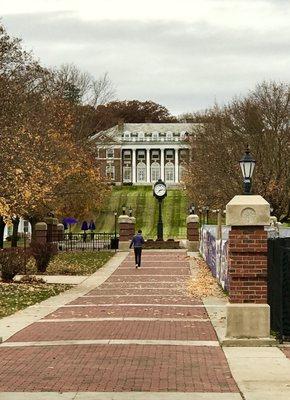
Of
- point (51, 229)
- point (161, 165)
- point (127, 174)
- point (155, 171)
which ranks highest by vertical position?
point (161, 165)

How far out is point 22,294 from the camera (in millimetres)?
24844

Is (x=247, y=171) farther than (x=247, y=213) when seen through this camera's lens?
Yes

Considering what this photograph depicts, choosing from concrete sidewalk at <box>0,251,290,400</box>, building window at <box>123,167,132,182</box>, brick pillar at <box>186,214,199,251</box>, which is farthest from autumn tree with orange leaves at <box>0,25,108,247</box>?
building window at <box>123,167,132,182</box>

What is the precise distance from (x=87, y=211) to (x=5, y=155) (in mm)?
32437

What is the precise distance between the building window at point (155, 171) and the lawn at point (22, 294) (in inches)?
4858

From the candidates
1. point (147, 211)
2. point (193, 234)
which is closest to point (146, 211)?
point (147, 211)

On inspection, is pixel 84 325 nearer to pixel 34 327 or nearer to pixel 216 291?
pixel 34 327

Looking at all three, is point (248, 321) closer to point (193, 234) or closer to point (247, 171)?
point (247, 171)

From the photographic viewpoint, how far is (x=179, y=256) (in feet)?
162

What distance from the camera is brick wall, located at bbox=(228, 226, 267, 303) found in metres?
14.2

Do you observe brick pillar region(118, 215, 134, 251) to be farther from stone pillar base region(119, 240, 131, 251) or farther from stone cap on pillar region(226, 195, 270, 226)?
stone cap on pillar region(226, 195, 270, 226)

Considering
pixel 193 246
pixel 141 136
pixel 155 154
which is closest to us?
pixel 193 246

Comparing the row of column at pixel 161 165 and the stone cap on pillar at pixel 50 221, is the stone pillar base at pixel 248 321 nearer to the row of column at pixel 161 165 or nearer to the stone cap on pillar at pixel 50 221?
the stone cap on pillar at pixel 50 221

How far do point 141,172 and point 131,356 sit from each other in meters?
141
